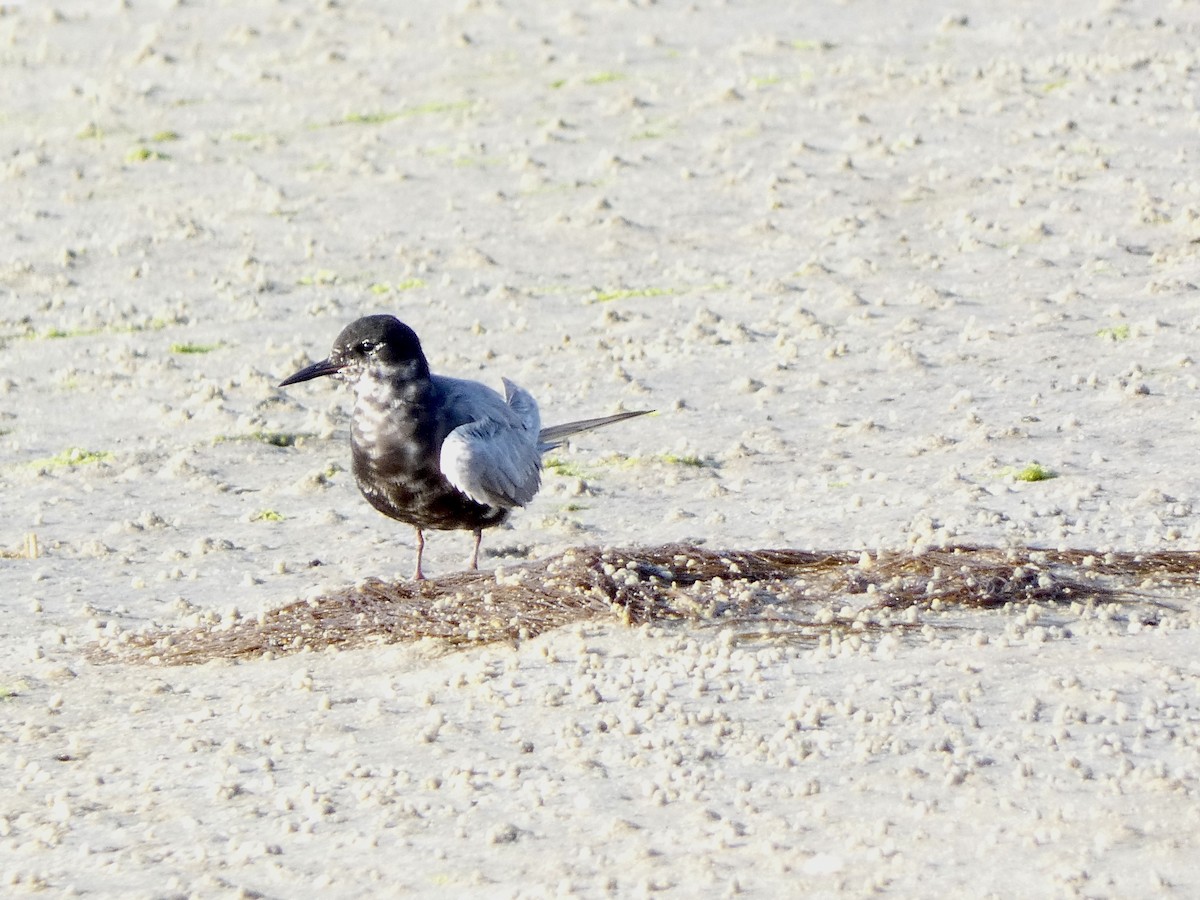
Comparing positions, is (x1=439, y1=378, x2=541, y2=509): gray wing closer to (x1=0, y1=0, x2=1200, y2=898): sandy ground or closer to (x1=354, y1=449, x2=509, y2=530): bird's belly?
(x1=354, y1=449, x2=509, y2=530): bird's belly

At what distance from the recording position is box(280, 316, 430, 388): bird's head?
664 cm

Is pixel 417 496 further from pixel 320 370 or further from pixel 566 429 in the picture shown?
pixel 566 429

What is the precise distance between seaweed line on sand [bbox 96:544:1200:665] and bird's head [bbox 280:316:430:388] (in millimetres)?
866

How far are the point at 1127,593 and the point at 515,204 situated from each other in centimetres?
610

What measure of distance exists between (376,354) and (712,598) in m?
1.70

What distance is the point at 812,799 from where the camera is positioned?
4523 millimetres

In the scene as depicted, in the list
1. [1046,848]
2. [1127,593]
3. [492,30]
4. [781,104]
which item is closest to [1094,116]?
[781,104]

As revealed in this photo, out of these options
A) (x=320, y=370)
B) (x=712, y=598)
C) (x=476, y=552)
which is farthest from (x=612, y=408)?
(x=712, y=598)

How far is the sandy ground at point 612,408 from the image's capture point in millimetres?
4531

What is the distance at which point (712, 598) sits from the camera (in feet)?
19.2

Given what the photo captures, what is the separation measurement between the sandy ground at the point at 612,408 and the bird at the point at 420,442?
445mm

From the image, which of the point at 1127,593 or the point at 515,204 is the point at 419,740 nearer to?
the point at 1127,593

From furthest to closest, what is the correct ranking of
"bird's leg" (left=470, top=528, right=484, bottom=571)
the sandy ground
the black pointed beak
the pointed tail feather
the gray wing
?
the pointed tail feather → the black pointed beak → "bird's leg" (left=470, top=528, right=484, bottom=571) → the gray wing → the sandy ground

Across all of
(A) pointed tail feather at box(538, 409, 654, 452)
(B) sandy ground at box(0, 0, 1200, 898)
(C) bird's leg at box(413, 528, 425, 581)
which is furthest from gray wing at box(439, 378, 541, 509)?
(B) sandy ground at box(0, 0, 1200, 898)
